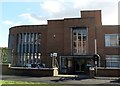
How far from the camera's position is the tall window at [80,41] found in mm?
34950

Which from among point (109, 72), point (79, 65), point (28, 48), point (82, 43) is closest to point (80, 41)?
point (82, 43)

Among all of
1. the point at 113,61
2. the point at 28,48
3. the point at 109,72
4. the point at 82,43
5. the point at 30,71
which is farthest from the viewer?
the point at 28,48

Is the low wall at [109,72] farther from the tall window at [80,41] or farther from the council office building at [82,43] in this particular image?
the tall window at [80,41]

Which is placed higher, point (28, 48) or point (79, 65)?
point (28, 48)

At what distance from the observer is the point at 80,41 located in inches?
1384

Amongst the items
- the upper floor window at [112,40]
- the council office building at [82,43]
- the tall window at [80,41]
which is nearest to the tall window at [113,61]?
the council office building at [82,43]

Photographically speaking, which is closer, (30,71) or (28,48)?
(30,71)

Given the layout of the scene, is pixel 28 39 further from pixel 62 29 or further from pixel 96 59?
pixel 96 59

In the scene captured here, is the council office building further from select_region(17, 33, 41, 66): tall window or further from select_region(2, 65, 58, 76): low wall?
select_region(2, 65, 58, 76): low wall

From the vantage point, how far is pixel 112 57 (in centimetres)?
A: 3428

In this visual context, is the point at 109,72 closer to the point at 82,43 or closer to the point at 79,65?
the point at 79,65

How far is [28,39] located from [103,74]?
1805 centimetres

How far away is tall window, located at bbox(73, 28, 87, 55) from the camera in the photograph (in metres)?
35.0

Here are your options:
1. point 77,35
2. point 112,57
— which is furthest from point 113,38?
point 77,35
